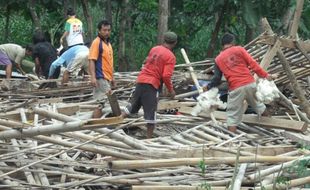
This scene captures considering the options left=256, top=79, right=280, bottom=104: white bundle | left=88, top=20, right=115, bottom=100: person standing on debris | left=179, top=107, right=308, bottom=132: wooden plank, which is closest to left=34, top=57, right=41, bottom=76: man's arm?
left=88, top=20, right=115, bottom=100: person standing on debris

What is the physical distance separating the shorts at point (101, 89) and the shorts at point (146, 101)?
2.86 feet

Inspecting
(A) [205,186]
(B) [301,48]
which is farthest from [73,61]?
(A) [205,186]

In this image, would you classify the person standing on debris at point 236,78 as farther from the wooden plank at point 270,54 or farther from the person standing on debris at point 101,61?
the person standing on debris at point 101,61

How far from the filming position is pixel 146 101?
305 inches

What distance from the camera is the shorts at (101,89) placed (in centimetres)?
868

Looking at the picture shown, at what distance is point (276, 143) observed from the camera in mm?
7391

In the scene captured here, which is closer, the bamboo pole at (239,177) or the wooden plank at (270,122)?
the bamboo pole at (239,177)

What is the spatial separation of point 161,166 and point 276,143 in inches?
90.0

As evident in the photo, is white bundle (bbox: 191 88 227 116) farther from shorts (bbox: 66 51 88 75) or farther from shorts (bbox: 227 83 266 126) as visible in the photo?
shorts (bbox: 66 51 88 75)

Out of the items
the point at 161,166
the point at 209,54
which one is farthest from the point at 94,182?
the point at 209,54

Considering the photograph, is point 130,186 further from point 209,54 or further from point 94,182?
point 209,54

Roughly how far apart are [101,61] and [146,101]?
112cm

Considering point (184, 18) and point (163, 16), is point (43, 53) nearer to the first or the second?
point (163, 16)

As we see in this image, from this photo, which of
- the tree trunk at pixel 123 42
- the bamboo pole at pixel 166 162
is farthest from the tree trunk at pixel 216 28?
the bamboo pole at pixel 166 162
